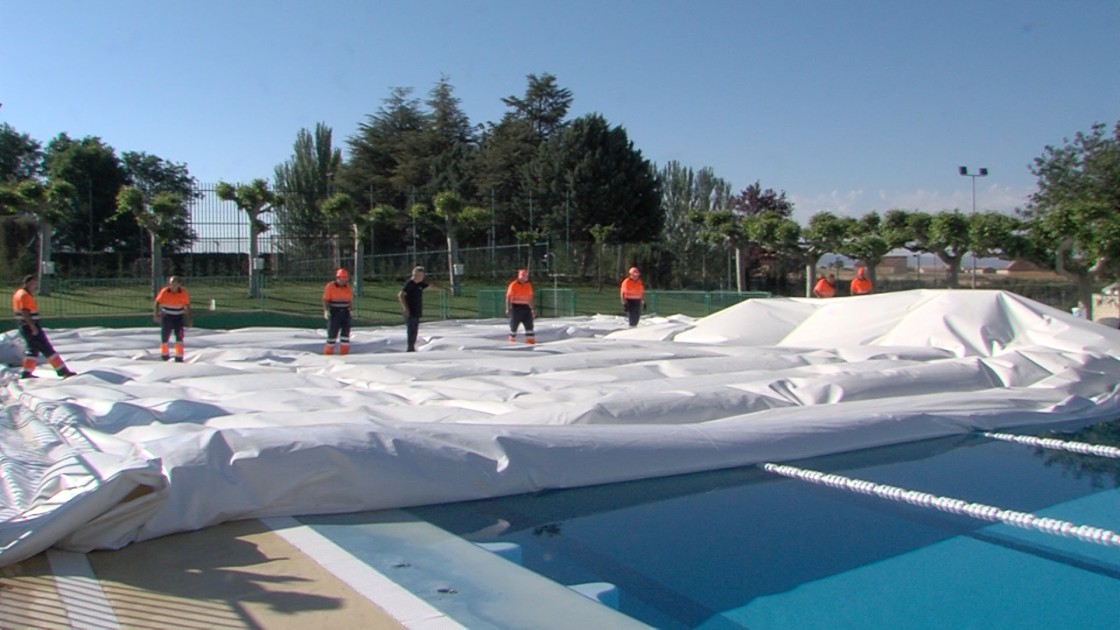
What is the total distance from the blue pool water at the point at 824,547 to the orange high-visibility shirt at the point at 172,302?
866cm

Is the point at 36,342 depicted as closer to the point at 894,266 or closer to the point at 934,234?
the point at 934,234

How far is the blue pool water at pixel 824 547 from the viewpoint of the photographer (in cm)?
345

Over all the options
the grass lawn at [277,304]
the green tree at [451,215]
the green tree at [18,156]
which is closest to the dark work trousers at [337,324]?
the grass lawn at [277,304]

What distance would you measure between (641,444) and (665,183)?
41.9 m

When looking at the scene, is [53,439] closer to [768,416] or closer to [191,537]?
[191,537]

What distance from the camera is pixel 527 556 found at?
3982 mm

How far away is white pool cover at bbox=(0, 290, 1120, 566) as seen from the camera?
402 centimetres

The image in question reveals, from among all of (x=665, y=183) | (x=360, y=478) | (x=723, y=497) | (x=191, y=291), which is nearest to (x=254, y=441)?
(x=360, y=478)

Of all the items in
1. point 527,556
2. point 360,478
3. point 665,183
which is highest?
point 665,183

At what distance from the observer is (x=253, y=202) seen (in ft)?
76.6

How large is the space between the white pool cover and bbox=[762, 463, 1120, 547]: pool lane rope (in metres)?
0.34

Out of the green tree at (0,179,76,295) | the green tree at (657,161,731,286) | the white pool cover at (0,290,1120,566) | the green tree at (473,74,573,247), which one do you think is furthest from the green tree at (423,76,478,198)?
the white pool cover at (0,290,1120,566)

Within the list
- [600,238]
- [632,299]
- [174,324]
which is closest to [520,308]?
[632,299]

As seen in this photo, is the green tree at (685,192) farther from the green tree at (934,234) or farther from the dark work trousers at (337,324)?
the dark work trousers at (337,324)
